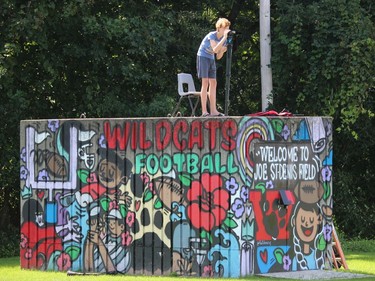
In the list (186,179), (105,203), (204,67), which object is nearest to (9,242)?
(105,203)

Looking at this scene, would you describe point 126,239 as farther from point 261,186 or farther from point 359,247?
point 359,247

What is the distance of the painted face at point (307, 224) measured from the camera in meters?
16.4

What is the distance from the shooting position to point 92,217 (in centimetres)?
1659

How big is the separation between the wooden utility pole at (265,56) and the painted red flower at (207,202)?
7848mm

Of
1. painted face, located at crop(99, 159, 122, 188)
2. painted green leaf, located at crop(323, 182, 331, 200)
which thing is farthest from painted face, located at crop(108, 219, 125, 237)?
painted green leaf, located at crop(323, 182, 331, 200)

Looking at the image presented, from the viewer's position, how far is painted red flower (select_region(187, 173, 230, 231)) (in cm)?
1555

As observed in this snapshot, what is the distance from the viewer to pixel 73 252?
1673 cm

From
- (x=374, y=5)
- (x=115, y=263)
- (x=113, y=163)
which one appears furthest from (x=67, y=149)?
(x=374, y=5)

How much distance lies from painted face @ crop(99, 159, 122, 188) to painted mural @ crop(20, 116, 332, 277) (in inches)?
0.6

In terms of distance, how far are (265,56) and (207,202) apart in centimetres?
836

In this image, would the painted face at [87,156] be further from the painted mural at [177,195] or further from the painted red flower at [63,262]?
the painted red flower at [63,262]

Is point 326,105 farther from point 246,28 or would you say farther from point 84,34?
point 84,34

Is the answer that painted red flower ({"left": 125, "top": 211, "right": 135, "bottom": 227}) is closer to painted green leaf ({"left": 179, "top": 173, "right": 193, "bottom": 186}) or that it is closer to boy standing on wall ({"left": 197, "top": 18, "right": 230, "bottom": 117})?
painted green leaf ({"left": 179, "top": 173, "right": 193, "bottom": 186})

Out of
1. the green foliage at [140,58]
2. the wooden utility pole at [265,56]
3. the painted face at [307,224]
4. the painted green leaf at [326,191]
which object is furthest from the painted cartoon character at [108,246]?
the wooden utility pole at [265,56]
